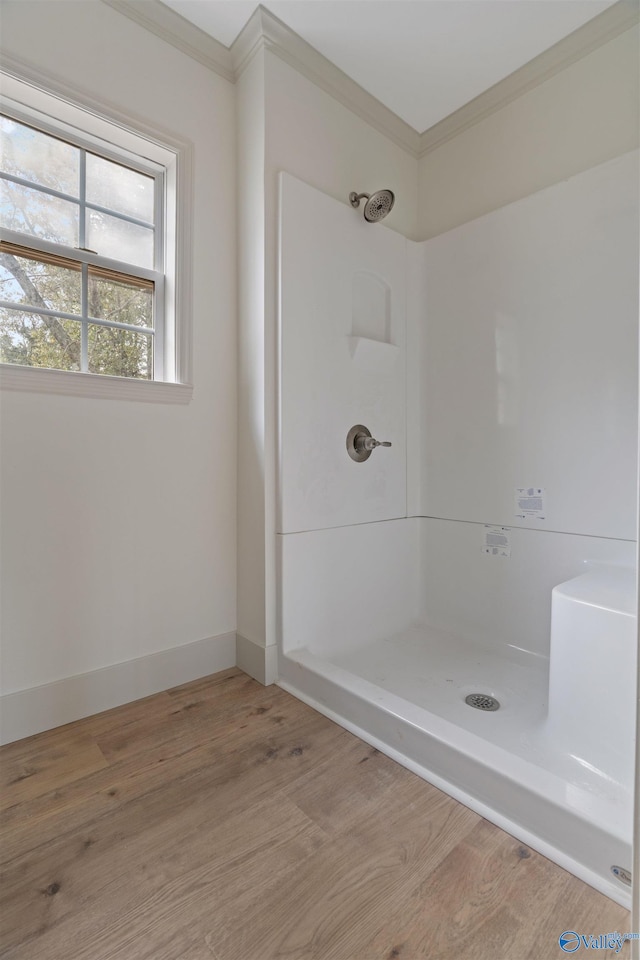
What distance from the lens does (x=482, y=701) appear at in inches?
64.3

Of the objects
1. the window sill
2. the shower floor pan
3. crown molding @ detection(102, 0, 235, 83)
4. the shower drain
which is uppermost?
crown molding @ detection(102, 0, 235, 83)

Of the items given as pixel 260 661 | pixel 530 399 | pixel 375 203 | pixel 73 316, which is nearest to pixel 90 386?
pixel 73 316

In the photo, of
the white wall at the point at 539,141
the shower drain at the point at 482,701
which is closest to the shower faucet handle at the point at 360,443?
the shower drain at the point at 482,701

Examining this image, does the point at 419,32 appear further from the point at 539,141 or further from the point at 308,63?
the point at 539,141

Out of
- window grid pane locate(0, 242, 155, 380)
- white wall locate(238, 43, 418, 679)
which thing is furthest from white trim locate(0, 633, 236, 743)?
window grid pane locate(0, 242, 155, 380)

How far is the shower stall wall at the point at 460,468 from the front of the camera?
1470 millimetres

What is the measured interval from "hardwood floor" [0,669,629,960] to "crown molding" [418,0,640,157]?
104 inches

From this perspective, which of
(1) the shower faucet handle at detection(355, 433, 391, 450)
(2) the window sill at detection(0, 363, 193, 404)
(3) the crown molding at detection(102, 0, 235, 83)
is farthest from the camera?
(1) the shower faucet handle at detection(355, 433, 391, 450)

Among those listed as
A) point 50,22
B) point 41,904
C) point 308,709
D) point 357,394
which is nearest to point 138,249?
point 50,22

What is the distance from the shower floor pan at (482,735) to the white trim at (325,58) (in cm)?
234

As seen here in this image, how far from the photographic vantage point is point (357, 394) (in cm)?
201

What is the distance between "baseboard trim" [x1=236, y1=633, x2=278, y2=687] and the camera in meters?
1.74

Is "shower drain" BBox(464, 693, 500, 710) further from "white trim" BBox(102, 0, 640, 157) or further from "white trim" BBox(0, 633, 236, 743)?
"white trim" BBox(102, 0, 640, 157)

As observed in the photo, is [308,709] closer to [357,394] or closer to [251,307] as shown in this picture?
[357,394]
